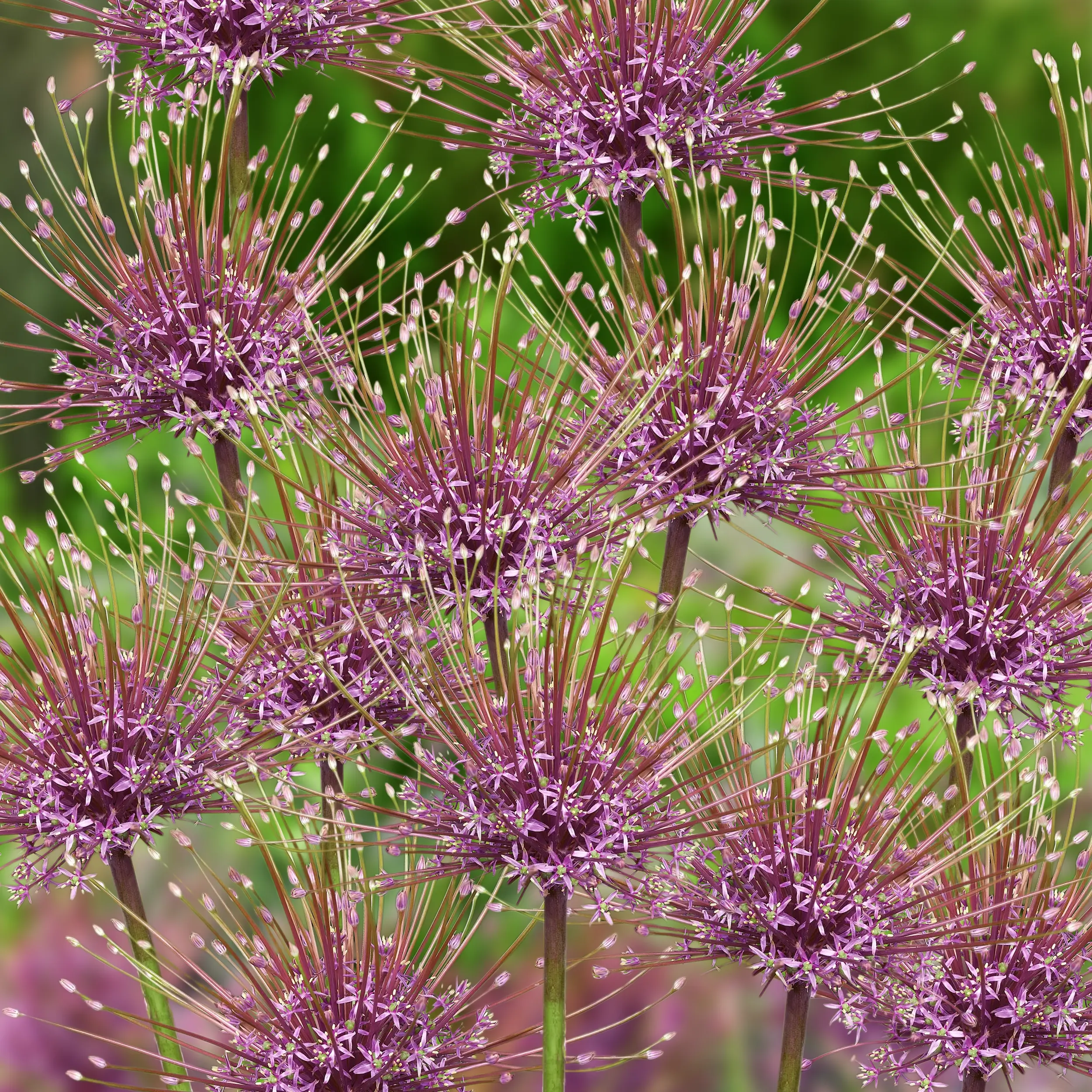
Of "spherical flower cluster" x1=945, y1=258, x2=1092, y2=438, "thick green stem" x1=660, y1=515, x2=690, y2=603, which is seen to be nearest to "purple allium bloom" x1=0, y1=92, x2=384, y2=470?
"thick green stem" x1=660, y1=515, x2=690, y2=603

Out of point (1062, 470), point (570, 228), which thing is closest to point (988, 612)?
point (1062, 470)

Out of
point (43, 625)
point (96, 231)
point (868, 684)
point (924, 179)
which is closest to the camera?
point (868, 684)

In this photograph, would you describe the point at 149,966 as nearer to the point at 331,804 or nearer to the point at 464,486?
the point at 331,804

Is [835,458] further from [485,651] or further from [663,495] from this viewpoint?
[485,651]

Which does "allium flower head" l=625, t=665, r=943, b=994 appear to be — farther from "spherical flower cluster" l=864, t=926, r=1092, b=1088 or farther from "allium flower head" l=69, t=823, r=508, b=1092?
"allium flower head" l=69, t=823, r=508, b=1092

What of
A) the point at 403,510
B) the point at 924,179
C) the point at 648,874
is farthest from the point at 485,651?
the point at 924,179

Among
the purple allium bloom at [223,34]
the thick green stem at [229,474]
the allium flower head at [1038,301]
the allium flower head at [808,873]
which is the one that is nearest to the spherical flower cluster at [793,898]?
the allium flower head at [808,873]
